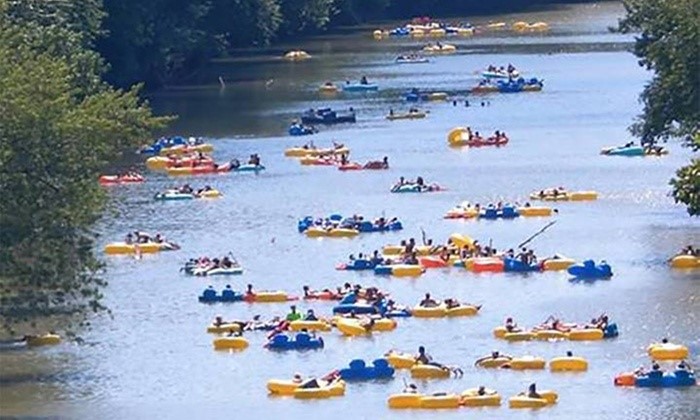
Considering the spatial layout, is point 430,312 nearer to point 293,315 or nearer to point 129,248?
point 293,315

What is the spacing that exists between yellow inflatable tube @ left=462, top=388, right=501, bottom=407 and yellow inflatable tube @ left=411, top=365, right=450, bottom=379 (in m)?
2.64

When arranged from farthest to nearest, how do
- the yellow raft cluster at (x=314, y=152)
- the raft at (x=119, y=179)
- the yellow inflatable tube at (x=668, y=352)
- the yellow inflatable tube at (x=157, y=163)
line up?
the yellow raft cluster at (x=314, y=152) < the yellow inflatable tube at (x=157, y=163) < the raft at (x=119, y=179) < the yellow inflatable tube at (x=668, y=352)

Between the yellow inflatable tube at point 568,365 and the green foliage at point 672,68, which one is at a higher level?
the green foliage at point 672,68

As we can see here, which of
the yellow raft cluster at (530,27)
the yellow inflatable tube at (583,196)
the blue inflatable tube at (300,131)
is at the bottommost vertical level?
the yellow inflatable tube at (583,196)

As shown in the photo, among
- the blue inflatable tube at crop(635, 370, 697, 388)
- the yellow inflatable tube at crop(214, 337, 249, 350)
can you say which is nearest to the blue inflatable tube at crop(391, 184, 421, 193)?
the yellow inflatable tube at crop(214, 337, 249, 350)

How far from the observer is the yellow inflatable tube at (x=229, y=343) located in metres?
69.0

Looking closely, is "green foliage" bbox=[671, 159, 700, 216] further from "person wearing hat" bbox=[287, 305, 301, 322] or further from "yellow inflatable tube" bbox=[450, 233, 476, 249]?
"yellow inflatable tube" bbox=[450, 233, 476, 249]

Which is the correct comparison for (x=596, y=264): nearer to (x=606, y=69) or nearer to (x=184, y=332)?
(x=184, y=332)

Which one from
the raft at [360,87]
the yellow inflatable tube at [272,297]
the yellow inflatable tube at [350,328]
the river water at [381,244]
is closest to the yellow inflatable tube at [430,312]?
the river water at [381,244]

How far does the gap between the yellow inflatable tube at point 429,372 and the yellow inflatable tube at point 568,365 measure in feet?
8.54

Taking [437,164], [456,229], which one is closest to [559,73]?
[437,164]

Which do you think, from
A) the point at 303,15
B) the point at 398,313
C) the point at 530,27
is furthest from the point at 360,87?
the point at 398,313

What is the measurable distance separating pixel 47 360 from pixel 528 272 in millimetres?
17823

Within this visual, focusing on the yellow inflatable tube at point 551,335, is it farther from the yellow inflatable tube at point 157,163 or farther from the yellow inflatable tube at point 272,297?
the yellow inflatable tube at point 157,163
